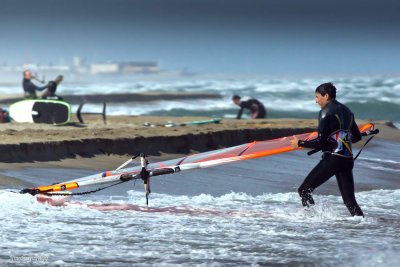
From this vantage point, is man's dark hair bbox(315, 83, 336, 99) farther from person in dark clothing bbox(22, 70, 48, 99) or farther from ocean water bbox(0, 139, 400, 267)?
person in dark clothing bbox(22, 70, 48, 99)

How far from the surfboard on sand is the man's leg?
34.8 ft

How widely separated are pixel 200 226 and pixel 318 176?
120 centimetres

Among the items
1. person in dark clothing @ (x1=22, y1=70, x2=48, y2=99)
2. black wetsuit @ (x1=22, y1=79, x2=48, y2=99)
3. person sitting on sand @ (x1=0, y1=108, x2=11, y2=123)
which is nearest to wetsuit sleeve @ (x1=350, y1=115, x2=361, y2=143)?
person sitting on sand @ (x1=0, y1=108, x2=11, y2=123)

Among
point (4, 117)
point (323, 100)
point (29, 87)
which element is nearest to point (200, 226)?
point (323, 100)

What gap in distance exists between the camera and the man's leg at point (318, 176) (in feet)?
29.4

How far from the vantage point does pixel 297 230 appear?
349 inches

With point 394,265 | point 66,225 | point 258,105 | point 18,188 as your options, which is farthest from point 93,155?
point 258,105

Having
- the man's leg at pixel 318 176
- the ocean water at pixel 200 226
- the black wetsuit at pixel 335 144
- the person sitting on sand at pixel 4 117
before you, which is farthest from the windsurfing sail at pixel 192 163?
the person sitting on sand at pixel 4 117

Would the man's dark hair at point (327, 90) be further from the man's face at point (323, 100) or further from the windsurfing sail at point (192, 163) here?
the windsurfing sail at point (192, 163)

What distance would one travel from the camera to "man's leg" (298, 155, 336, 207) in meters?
8.95

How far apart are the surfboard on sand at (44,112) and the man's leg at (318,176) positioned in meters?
10.6

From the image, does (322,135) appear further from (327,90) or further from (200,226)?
(200,226)

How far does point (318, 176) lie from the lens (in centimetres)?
903

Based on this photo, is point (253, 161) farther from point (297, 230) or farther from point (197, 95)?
point (197, 95)
